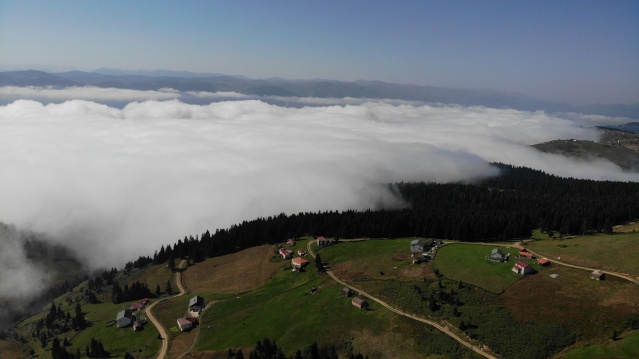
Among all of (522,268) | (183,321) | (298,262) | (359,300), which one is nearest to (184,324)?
(183,321)

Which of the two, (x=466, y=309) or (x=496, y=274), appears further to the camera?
(x=496, y=274)

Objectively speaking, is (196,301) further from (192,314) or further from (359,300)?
(359,300)

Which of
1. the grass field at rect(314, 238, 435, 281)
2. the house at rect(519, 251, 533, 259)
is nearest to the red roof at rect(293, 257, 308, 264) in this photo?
the grass field at rect(314, 238, 435, 281)

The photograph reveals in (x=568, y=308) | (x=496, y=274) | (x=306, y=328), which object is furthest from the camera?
(x=496, y=274)

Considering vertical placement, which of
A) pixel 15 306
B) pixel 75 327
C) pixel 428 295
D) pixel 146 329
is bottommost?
pixel 15 306

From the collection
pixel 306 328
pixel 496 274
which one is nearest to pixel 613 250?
pixel 496 274

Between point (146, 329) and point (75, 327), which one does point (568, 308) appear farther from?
point (75, 327)

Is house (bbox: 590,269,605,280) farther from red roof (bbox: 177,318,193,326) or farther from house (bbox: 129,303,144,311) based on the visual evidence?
house (bbox: 129,303,144,311)
